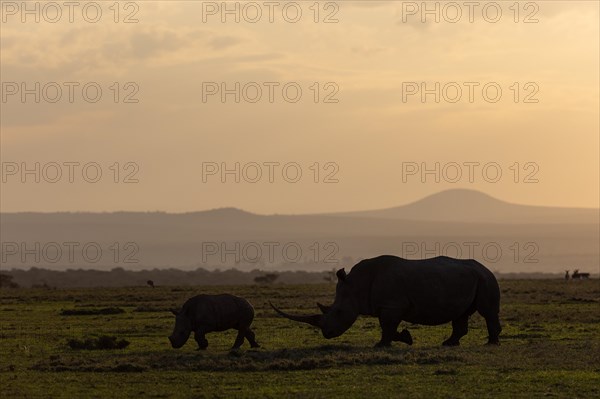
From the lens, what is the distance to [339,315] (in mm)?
29406

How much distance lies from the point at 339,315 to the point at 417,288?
2.10 meters

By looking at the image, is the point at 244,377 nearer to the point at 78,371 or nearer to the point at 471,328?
the point at 78,371

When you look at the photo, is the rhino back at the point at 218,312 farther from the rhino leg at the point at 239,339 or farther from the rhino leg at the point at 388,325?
the rhino leg at the point at 388,325

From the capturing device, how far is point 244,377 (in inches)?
946

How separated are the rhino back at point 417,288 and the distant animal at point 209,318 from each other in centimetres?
314

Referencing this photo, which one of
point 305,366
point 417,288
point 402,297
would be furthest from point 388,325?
point 305,366

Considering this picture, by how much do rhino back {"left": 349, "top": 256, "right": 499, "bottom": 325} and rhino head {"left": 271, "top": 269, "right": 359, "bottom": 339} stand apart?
344 mm

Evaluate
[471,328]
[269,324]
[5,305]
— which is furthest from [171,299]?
[471,328]

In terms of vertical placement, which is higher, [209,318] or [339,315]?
[339,315]

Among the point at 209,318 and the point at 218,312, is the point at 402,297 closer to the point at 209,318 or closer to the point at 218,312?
the point at 218,312

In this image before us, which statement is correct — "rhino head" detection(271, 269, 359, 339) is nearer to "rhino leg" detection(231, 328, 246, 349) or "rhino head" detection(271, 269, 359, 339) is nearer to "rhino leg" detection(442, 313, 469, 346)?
"rhino leg" detection(231, 328, 246, 349)

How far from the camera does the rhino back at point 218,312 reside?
99.1ft

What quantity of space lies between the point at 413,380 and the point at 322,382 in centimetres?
178

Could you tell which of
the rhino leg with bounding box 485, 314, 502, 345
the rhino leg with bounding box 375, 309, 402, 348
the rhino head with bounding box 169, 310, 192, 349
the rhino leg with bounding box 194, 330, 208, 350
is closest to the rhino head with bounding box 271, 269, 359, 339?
the rhino leg with bounding box 375, 309, 402, 348
